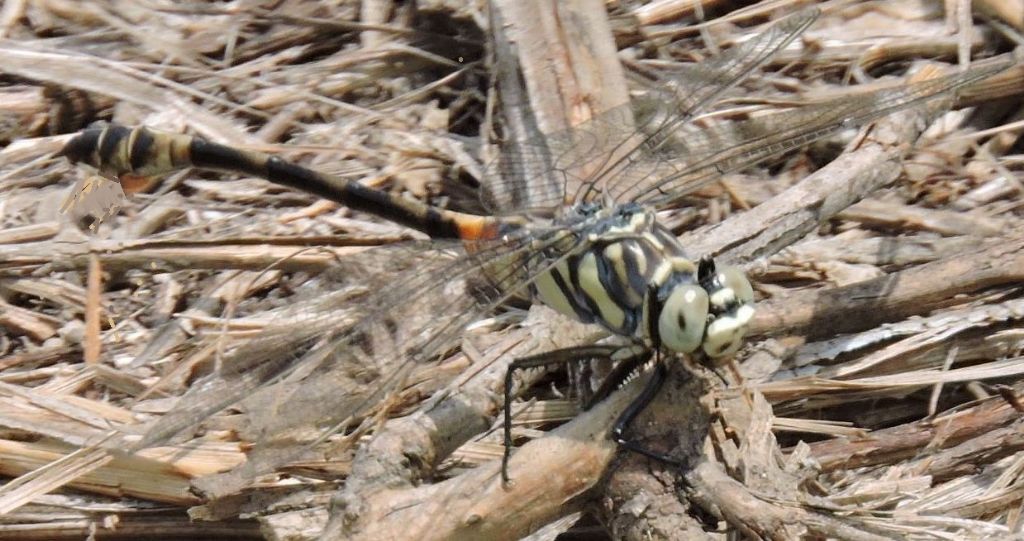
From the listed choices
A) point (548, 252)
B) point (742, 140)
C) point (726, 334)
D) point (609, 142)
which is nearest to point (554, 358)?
point (548, 252)

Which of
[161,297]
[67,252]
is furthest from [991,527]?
[67,252]

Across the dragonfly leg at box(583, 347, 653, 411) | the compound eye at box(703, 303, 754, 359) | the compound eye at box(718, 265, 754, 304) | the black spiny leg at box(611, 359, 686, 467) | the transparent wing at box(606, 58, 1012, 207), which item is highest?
the transparent wing at box(606, 58, 1012, 207)

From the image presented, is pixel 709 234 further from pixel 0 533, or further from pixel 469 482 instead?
pixel 0 533

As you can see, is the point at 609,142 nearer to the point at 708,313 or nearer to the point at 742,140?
the point at 742,140

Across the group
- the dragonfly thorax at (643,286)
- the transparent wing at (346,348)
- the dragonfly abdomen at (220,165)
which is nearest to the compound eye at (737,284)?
the dragonfly thorax at (643,286)

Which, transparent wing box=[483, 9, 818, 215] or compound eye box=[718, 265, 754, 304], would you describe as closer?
compound eye box=[718, 265, 754, 304]

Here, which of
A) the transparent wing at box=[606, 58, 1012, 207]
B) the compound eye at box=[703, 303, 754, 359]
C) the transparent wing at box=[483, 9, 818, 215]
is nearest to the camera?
the compound eye at box=[703, 303, 754, 359]

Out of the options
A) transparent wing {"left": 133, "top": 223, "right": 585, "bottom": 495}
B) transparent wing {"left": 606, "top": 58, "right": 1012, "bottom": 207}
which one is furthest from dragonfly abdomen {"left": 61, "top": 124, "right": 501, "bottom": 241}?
transparent wing {"left": 606, "top": 58, "right": 1012, "bottom": 207}

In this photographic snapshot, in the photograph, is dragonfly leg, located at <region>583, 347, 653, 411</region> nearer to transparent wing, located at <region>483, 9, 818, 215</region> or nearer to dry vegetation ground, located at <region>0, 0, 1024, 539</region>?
dry vegetation ground, located at <region>0, 0, 1024, 539</region>

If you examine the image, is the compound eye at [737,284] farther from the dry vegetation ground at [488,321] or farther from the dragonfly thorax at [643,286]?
the dry vegetation ground at [488,321]
